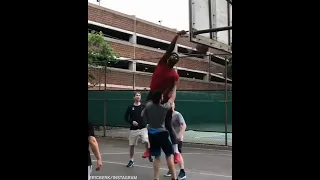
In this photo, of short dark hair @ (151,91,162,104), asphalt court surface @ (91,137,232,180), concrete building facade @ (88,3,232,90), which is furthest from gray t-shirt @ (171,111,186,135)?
concrete building facade @ (88,3,232,90)

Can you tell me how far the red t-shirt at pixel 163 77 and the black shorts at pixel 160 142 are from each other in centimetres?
71

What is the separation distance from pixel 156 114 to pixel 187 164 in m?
2.93

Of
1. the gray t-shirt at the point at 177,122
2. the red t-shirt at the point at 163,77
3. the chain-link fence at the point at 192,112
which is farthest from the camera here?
the chain-link fence at the point at 192,112

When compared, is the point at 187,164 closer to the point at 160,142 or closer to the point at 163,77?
the point at 160,142

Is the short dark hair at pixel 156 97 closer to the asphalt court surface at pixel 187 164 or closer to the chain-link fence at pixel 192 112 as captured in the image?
the asphalt court surface at pixel 187 164

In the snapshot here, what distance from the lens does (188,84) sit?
2708 centimetres

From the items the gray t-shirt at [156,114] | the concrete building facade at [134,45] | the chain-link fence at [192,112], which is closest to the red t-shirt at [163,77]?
the gray t-shirt at [156,114]

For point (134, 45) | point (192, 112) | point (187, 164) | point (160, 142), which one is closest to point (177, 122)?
point (160, 142)

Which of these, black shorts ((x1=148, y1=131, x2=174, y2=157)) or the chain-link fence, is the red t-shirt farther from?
the chain-link fence

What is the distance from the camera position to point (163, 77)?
5461 millimetres

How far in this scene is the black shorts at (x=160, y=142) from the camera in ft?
18.8
